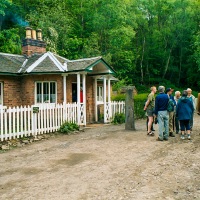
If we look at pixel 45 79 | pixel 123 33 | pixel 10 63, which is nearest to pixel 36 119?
pixel 45 79

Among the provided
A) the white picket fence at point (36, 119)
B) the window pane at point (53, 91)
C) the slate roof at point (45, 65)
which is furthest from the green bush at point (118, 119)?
the window pane at point (53, 91)

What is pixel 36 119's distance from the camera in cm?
1183

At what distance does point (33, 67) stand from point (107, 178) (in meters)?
10.3

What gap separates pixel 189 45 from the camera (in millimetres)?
41531

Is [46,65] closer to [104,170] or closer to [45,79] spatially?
[45,79]

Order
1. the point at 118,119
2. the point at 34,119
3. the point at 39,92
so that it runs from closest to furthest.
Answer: the point at 34,119 < the point at 39,92 < the point at 118,119

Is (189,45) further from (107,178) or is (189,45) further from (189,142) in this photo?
(107,178)

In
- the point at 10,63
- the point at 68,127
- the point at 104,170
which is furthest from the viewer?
the point at 10,63

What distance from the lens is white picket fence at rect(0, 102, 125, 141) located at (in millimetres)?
10678

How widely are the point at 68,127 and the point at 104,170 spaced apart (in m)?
6.72

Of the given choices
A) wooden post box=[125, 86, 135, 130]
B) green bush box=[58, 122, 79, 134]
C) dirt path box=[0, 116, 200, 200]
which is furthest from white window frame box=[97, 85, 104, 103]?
dirt path box=[0, 116, 200, 200]

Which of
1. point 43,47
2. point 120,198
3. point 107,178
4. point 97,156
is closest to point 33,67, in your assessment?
point 43,47

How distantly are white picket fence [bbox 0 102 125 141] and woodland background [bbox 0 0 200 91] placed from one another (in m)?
14.0

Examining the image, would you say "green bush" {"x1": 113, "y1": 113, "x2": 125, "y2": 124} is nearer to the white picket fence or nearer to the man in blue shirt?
the white picket fence
